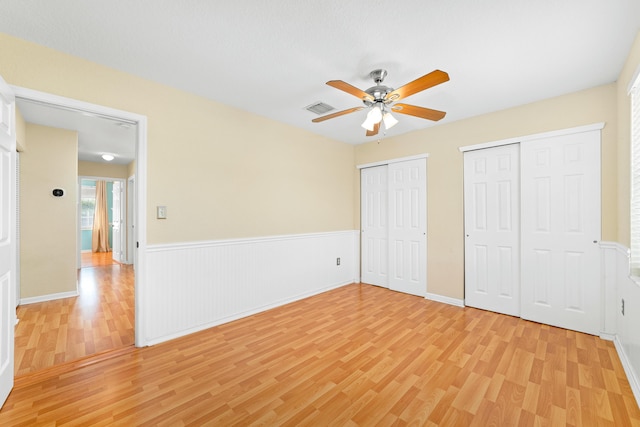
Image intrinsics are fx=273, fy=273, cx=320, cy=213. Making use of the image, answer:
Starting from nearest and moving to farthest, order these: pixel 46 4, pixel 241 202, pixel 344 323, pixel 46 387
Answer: pixel 46 4, pixel 46 387, pixel 344 323, pixel 241 202

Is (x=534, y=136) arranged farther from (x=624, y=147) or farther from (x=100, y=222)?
(x=100, y=222)

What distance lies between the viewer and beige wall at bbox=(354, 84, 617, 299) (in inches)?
106

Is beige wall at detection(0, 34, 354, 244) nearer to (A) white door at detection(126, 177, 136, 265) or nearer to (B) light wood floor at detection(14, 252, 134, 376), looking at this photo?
(B) light wood floor at detection(14, 252, 134, 376)

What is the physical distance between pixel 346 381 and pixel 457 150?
3.15 metres

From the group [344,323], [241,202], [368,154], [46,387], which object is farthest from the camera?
[368,154]

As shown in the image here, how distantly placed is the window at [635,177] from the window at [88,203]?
11.5 metres

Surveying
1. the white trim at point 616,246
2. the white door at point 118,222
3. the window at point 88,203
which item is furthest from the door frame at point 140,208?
the window at point 88,203

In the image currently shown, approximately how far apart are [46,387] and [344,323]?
8.20 feet

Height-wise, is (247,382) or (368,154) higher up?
(368,154)

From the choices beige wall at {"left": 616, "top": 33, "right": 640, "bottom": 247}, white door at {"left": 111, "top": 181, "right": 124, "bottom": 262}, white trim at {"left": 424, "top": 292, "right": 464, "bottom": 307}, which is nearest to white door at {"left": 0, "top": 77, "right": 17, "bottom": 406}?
white trim at {"left": 424, "top": 292, "right": 464, "bottom": 307}

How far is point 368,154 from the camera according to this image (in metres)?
4.77

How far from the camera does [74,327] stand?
296 cm

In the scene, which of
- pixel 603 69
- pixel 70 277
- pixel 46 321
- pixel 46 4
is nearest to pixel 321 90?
pixel 46 4

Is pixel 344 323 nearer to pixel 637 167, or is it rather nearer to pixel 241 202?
pixel 241 202
